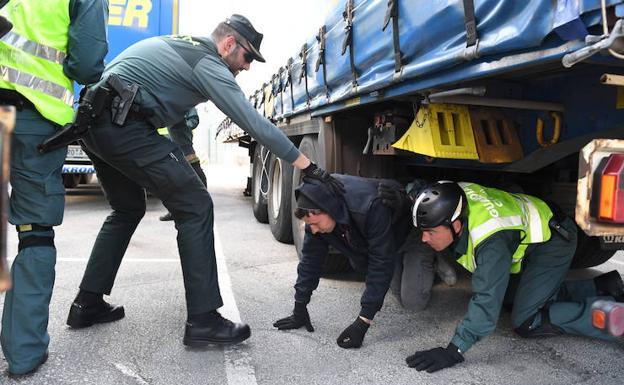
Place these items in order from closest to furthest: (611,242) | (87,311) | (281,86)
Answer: (611,242) < (87,311) < (281,86)

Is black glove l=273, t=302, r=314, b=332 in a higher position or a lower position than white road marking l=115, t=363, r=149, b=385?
higher

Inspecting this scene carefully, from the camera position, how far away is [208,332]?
2613 mm

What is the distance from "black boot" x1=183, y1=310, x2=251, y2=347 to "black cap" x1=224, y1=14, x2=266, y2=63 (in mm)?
1433

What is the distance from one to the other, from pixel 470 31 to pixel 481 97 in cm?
50

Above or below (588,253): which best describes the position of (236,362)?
below

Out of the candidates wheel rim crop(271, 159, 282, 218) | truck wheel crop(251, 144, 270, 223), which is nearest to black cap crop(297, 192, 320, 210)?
wheel rim crop(271, 159, 282, 218)

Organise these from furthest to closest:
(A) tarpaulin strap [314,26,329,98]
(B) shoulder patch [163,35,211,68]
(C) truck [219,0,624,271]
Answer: (A) tarpaulin strap [314,26,329,98], (B) shoulder patch [163,35,211,68], (C) truck [219,0,624,271]

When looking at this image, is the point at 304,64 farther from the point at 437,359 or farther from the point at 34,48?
the point at 437,359

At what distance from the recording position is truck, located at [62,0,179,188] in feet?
24.5

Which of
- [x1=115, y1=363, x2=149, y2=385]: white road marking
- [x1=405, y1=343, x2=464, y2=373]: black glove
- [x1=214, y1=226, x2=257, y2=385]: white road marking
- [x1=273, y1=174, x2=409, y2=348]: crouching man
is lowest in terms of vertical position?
[x1=214, y1=226, x2=257, y2=385]: white road marking

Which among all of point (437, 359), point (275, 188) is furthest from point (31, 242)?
point (275, 188)

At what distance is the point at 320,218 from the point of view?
2.72 metres

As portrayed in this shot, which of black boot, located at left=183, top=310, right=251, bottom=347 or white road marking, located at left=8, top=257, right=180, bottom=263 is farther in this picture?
white road marking, located at left=8, top=257, right=180, bottom=263

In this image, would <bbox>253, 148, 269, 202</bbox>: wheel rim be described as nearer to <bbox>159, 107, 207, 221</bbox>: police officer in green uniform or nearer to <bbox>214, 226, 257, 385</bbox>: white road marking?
<bbox>159, 107, 207, 221</bbox>: police officer in green uniform
